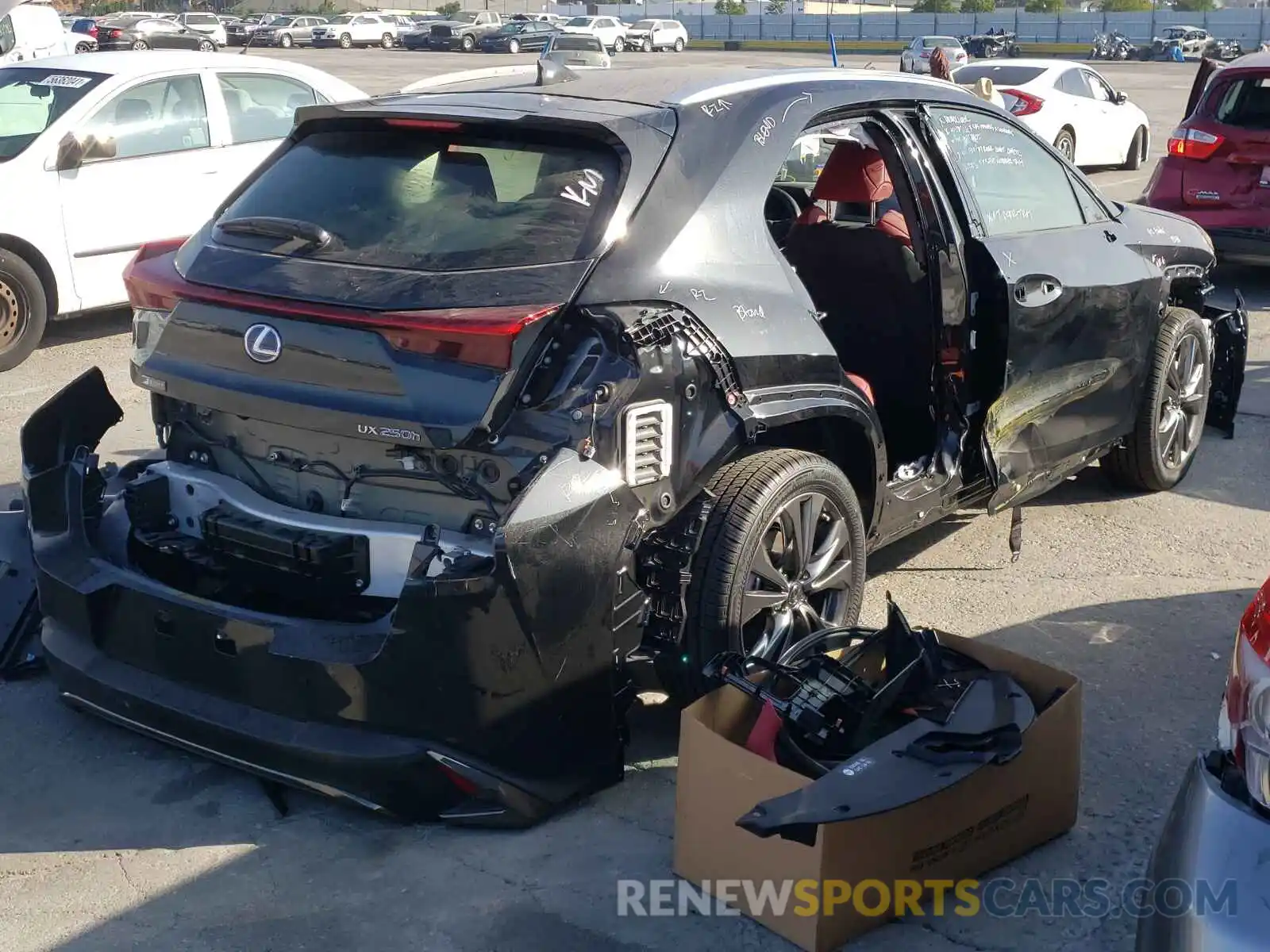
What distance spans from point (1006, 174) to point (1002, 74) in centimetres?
1322

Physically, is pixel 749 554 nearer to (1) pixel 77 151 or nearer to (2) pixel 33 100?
(1) pixel 77 151

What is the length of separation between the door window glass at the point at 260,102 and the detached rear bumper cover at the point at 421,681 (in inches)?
254

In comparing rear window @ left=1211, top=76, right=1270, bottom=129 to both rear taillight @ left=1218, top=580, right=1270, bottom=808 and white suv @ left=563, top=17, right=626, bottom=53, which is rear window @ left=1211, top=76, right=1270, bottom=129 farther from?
white suv @ left=563, top=17, right=626, bottom=53

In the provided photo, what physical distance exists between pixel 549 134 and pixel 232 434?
1190 mm

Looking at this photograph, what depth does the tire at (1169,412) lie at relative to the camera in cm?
573

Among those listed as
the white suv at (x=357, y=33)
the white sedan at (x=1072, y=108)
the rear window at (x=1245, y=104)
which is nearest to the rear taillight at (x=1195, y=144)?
the rear window at (x=1245, y=104)

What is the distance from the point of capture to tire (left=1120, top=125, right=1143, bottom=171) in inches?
697

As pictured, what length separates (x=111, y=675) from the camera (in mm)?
3740

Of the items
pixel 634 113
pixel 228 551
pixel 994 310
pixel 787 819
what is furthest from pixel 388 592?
pixel 994 310

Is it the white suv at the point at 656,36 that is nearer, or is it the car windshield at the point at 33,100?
the car windshield at the point at 33,100

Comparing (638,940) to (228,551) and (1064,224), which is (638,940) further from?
(1064,224)

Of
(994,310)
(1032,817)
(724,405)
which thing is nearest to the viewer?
(1032,817)

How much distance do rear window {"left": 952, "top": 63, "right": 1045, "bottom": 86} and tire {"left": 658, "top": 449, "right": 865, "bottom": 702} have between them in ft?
44.5

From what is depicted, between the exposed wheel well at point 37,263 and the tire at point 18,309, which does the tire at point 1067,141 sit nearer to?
the exposed wheel well at point 37,263
